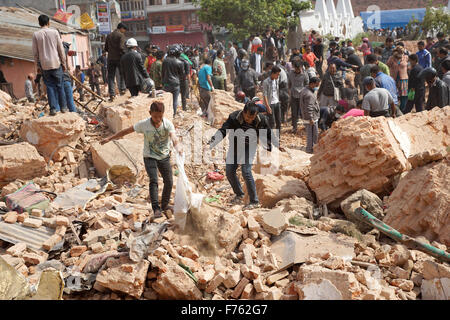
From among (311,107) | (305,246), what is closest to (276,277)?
(305,246)

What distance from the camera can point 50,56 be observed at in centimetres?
754

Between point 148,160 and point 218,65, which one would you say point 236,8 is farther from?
point 148,160

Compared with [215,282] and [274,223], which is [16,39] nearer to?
[274,223]

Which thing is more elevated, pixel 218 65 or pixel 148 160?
pixel 218 65

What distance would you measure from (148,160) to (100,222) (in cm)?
95

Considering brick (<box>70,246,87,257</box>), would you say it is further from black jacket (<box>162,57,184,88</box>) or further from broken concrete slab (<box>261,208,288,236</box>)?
black jacket (<box>162,57,184,88</box>)

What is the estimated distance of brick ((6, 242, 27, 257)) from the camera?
4.65 m

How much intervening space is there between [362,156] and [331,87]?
4.24 m

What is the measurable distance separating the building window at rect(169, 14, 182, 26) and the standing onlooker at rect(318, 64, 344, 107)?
36.3m

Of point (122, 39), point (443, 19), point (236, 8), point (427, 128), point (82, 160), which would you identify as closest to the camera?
point (427, 128)

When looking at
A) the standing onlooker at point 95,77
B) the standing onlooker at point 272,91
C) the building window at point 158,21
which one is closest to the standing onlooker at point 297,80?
the standing onlooker at point 272,91

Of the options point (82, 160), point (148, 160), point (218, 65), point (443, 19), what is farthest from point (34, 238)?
point (443, 19)

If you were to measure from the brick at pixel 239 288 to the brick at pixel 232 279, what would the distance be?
4cm

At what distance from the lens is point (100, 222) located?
5301 mm
